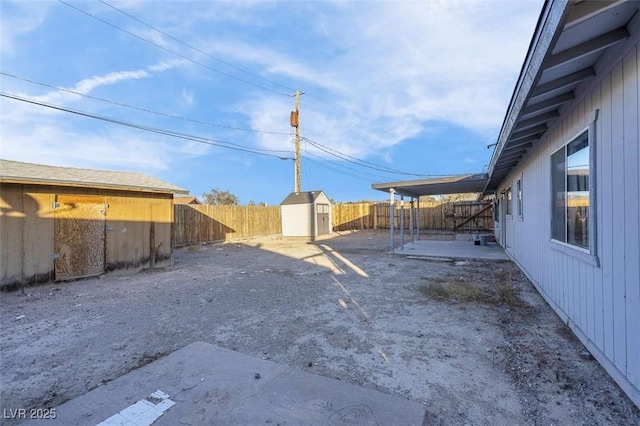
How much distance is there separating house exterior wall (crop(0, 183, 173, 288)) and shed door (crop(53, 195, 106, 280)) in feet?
0.27

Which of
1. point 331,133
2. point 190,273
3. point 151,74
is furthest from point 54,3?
point 331,133

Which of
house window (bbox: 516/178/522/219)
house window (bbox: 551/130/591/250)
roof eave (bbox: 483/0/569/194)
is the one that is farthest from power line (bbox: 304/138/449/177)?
roof eave (bbox: 483/0/569/194)

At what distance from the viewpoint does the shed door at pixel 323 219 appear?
17469mm

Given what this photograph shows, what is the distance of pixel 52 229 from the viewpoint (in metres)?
6.30

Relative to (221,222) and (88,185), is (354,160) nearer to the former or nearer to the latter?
(221,222)

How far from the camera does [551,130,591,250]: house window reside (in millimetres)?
3020

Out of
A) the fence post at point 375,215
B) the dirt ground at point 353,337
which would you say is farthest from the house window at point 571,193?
the fence post at point 375,215

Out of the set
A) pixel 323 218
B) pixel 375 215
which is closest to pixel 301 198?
pixel 323 218

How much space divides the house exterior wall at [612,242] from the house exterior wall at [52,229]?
903cm

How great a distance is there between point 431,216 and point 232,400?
63.7ft

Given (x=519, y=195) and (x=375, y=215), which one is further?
(x=375, y=215)

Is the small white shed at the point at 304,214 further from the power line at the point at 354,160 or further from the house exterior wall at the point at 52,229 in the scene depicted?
the house exterior wall at the point at 52,229

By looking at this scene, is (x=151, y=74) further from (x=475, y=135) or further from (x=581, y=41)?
(x=475, y=135)

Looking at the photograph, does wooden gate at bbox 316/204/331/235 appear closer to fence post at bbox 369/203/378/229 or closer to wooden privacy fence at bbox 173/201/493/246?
wooden privacy fence at bbox 173/201/493/246
